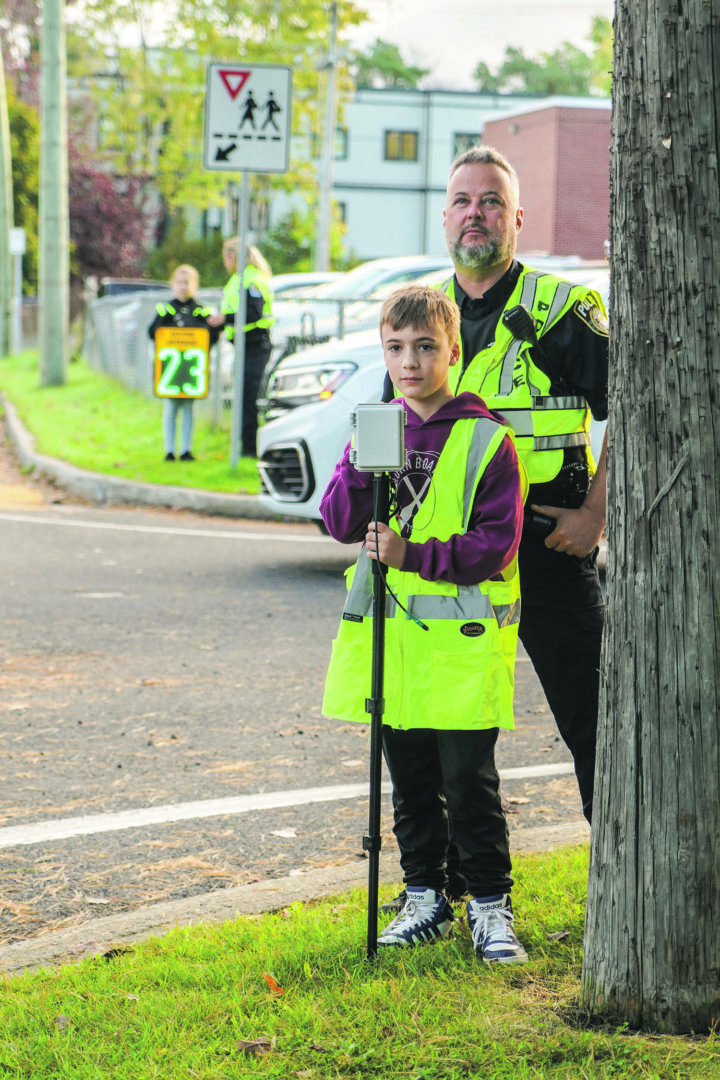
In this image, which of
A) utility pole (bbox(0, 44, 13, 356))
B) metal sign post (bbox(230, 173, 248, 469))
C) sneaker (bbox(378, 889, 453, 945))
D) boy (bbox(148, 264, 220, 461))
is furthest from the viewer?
utility pole (bbox(0, 44, 13, 356))

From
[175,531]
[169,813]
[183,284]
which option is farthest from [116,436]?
[169,813]

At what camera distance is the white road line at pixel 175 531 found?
10281 mm

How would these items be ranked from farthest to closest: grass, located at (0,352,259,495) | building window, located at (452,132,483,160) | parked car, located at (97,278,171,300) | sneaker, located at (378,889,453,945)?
building window, located at (452,132,483,160) → parked car, located at (97,278,171,300) → grass, located at (0,352,259,495) → sneaker, located at (378,889,453,945)

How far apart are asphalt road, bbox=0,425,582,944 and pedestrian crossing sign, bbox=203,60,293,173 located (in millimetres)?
4375

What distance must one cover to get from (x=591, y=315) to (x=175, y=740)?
266cm

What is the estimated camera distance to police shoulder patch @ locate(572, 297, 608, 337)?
3.55 metres

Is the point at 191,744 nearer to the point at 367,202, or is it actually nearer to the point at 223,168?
the point at 223,168

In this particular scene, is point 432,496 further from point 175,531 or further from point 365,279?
point 365,279

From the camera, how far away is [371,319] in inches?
525

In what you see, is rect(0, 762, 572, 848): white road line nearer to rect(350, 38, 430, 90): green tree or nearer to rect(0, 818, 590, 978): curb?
rect(0, 818, 590, 978): curb

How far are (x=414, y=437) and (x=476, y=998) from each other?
1.27m

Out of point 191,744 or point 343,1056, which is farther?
point 191,744

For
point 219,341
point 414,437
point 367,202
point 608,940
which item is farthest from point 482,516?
point 367,202

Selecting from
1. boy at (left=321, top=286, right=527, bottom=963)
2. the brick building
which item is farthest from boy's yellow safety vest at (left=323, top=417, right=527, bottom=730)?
the brick building
